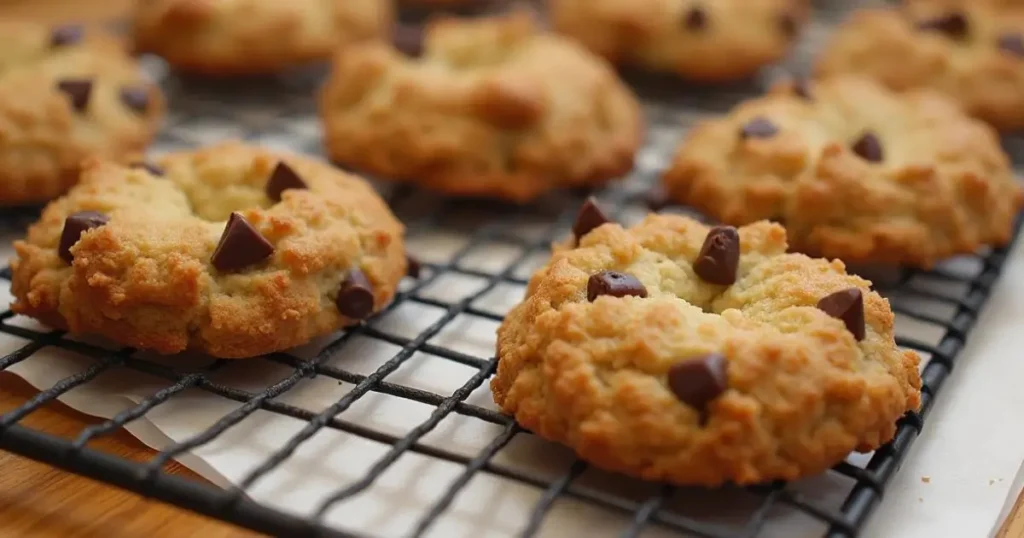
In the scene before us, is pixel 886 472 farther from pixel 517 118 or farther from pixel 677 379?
pixel 517 118

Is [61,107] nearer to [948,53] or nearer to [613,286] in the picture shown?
[613,286]

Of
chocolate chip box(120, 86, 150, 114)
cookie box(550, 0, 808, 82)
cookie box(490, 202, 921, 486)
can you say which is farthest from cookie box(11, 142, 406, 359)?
cookie box(550, 0, 808, 82)

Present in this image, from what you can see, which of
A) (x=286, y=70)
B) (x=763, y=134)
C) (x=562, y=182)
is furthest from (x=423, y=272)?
(x=286, y=70)

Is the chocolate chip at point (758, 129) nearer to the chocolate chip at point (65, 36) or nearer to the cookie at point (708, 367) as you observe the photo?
the cookie at point (708, 367)

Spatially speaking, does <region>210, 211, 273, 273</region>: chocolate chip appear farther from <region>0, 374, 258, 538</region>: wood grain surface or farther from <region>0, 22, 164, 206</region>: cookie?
<region>0, 22, 164, 206</region>: cookie

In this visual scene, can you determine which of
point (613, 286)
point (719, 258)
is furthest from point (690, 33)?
point (613, 286)

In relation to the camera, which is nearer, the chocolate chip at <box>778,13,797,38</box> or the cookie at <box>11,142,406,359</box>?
the cookie at <box>11,142,406,359</box>

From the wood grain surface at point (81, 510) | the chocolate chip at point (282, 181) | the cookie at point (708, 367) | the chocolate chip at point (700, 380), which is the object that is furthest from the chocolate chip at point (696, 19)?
the wood grain surface at point (81, 510)
